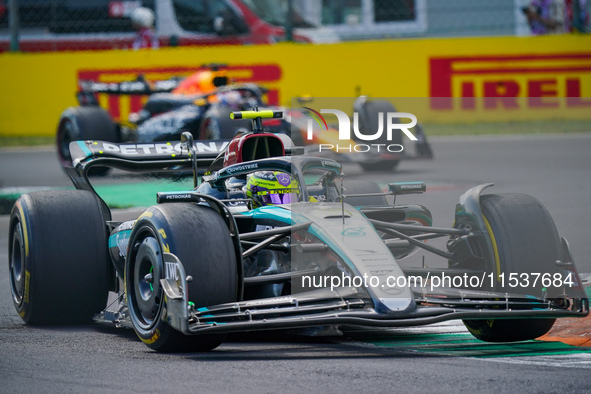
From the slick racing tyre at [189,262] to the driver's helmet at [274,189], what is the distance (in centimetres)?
77

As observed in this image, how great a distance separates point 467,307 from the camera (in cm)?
523

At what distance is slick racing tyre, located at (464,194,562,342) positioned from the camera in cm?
562

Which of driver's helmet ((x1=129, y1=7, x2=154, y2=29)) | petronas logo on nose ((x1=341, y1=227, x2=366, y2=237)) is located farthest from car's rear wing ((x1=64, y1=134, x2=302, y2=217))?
driver's helmet ((x1=129, y1=7, x2=154, y2=29))

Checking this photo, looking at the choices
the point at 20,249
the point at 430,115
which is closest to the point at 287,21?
the point at 430,115

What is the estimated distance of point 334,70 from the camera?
61.5ft

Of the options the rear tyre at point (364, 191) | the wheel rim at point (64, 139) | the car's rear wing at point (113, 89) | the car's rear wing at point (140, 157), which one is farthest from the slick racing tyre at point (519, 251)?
the car's rear wing at point (113, 89)

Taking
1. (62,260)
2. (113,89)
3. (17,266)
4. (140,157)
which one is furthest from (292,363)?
(113,89)

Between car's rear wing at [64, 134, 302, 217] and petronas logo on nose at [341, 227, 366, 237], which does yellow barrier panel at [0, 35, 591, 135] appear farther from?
petronas logo on nose at [341, 227, 366, 237]

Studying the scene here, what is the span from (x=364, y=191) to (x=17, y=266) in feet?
7.21

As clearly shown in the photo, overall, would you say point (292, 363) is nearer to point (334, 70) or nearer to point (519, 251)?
point (519, 251)

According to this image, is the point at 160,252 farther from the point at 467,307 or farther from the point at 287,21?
the point at 287,21

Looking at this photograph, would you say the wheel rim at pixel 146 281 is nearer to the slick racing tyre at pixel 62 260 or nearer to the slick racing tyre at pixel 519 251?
the slick racing tyre at pixel 62 260

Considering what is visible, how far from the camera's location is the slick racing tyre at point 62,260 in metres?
6.44

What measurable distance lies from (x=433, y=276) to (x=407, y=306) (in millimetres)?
760
